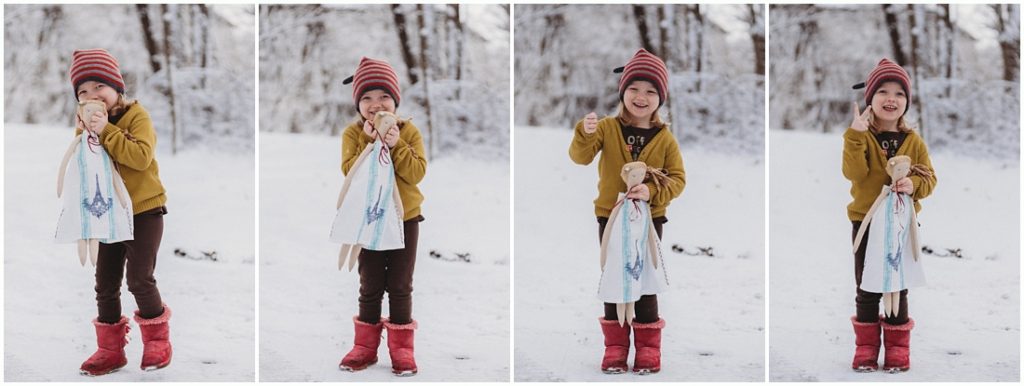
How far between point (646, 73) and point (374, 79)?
33.6 inches

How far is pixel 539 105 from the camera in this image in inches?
194

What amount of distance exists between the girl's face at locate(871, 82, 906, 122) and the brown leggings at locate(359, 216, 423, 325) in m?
1.52

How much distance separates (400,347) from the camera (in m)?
4.09

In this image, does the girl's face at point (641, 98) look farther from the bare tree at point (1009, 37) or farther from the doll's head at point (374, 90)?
the bare tree at point (1009, 37)

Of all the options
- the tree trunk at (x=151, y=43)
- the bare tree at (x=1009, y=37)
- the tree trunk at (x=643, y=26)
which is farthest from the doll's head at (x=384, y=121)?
the bare tree at (x=1009, y=37)

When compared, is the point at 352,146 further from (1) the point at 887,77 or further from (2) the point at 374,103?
(1) the point at 887,77

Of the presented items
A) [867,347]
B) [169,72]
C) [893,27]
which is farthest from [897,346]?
[169,72]

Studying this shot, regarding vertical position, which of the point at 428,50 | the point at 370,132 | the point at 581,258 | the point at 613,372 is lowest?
the point at 613,372

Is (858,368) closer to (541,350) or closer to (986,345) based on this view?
(986,345)

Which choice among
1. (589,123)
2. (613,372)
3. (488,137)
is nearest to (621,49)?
(488,137)

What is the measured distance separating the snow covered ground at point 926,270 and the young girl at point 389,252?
51.1 inches

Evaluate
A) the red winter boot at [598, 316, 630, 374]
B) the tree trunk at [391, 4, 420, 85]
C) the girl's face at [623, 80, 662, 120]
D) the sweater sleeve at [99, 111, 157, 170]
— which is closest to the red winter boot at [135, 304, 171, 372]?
the sweater sleeve at [99, 111, 157, 170]

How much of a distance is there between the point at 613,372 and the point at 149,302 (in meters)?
1.50

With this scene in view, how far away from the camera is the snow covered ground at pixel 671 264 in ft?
14.6
